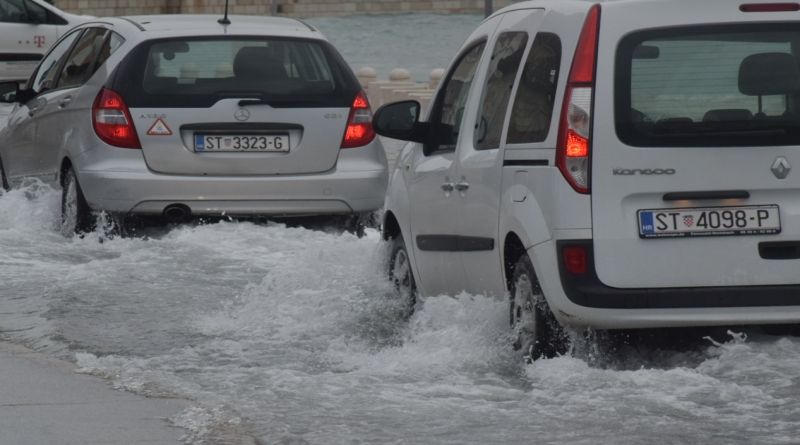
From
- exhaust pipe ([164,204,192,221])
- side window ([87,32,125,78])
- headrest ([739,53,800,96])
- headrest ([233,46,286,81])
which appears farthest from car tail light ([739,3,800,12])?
side window ([87,32,125,78])

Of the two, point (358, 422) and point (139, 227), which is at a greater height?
point (358, 422)

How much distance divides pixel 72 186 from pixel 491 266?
175 inches

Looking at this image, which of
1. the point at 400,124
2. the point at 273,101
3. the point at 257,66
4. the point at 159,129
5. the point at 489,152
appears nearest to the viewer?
the point at 489,152

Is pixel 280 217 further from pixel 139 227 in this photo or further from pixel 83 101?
pixel 83 101

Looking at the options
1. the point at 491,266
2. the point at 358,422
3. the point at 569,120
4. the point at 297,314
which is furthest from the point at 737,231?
the point at 297,314

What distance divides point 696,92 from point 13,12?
18.1m

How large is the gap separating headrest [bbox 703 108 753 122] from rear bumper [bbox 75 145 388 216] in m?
4.27

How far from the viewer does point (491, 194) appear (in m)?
5.85

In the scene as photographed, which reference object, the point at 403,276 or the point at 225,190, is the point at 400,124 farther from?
the point at 225,190

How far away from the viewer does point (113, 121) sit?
911 centimetres

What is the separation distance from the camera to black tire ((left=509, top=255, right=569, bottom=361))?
552 centimetres

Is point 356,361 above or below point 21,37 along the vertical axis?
above

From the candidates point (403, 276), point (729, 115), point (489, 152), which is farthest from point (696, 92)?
point (403, 276)

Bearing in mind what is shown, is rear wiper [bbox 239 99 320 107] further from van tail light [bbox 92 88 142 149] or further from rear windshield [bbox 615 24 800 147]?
rear windshield [bbox 615 24 800 147]
